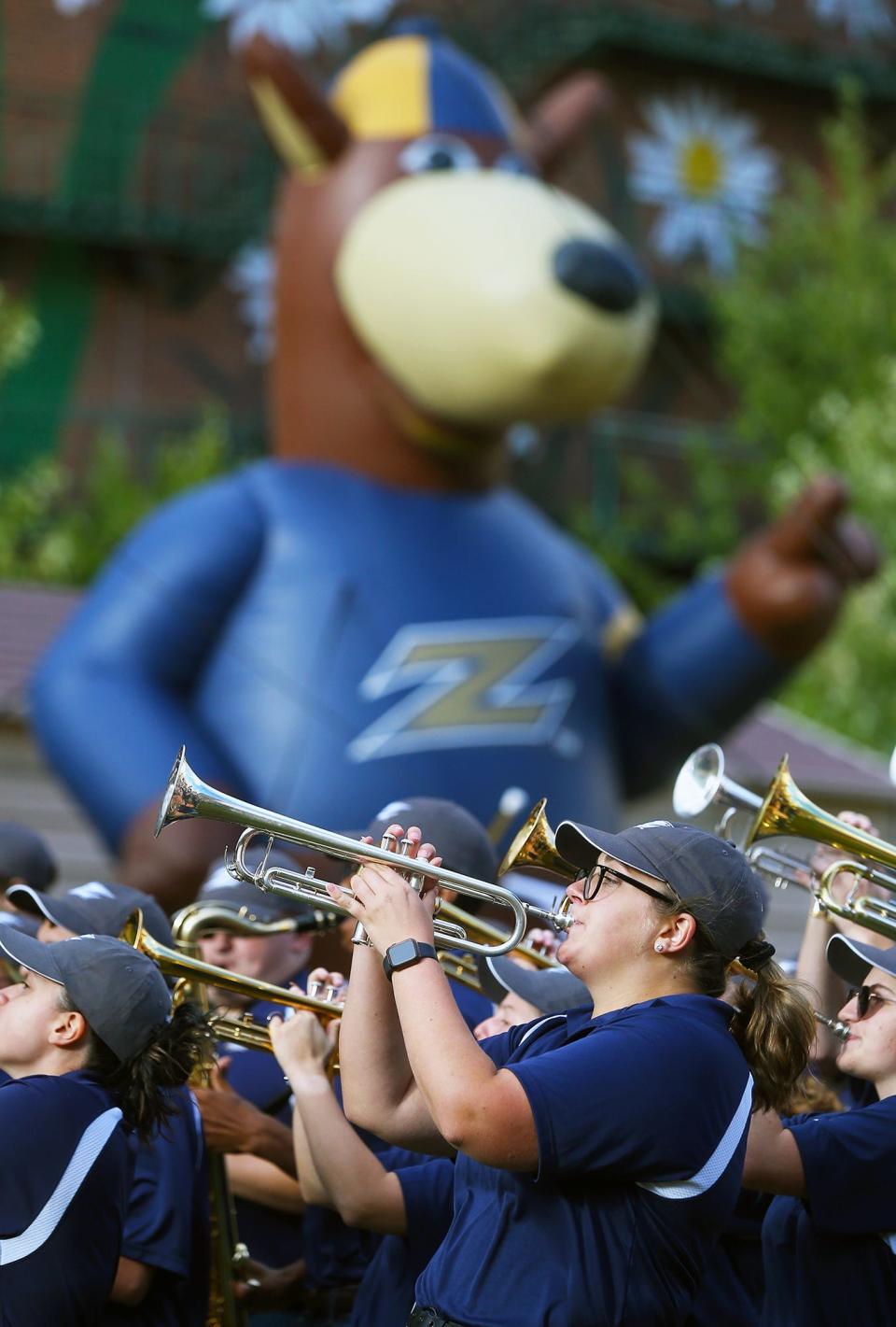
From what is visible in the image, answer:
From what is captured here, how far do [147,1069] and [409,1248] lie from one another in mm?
595

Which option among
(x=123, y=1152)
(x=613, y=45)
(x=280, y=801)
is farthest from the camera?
(x=613, y=45)

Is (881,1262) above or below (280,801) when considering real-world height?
above

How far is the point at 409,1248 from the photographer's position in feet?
10.7

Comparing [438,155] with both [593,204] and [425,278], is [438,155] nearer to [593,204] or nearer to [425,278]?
[425,278]

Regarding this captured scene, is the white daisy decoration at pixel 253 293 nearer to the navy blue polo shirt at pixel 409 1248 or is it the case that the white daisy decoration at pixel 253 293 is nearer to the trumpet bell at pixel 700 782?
the trumpet bell at pixel 700 782

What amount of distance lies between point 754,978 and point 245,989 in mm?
909

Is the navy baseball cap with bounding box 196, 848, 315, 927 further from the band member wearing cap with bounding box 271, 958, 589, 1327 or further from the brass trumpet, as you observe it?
the band member wearing cap with bounding box 271, 958, 589, 1327

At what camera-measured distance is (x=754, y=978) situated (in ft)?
9.80

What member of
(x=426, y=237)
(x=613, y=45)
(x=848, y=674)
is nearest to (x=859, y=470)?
(x=848, y=674)

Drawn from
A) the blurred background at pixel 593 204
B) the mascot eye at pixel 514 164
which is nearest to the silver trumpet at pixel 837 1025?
the mascot eye at pixel 514 164

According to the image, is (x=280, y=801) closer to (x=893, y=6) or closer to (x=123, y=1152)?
(x=123, y=1152)

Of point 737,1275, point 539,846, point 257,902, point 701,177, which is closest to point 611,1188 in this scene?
point 539,846

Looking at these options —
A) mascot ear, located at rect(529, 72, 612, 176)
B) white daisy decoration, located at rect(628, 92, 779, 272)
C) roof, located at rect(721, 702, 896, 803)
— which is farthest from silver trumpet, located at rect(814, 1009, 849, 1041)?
white daisy decoration, located at rect(628, 92, 779, 272)

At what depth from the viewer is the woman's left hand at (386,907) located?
268cm
